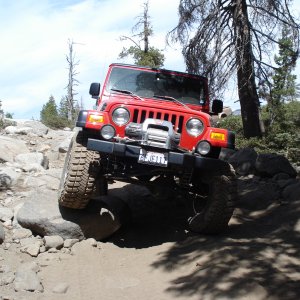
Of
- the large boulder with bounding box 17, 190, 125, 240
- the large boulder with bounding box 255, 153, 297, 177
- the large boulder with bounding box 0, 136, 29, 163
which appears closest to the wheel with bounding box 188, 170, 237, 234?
the large boulder with bounding box 17, 190, 125, 240

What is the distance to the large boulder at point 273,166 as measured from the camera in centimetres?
908

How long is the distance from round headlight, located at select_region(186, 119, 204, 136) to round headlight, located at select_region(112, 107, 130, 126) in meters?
0.80

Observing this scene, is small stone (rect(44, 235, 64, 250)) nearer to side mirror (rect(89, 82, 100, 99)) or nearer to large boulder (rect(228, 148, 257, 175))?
side mirror (rect(89, 82, 100, 99))

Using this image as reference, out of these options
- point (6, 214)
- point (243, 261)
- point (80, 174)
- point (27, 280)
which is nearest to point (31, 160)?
point (6, 214)

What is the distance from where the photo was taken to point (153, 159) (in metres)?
5.21

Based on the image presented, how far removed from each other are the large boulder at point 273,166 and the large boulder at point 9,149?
5.52 meters

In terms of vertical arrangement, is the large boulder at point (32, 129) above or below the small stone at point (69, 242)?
above

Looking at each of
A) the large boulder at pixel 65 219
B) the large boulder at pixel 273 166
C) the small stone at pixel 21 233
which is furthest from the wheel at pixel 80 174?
the large boulder at pixel 273 166

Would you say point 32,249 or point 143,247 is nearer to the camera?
point 32,249

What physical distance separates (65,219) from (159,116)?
194cm

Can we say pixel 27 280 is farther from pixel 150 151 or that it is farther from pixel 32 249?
pixel 150 151

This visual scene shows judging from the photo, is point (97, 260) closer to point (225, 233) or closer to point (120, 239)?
point (120, 239)

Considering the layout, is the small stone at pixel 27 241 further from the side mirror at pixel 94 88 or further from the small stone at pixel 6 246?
the side mirror at pixel 94 88

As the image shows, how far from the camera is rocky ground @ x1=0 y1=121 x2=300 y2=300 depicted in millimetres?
4484
